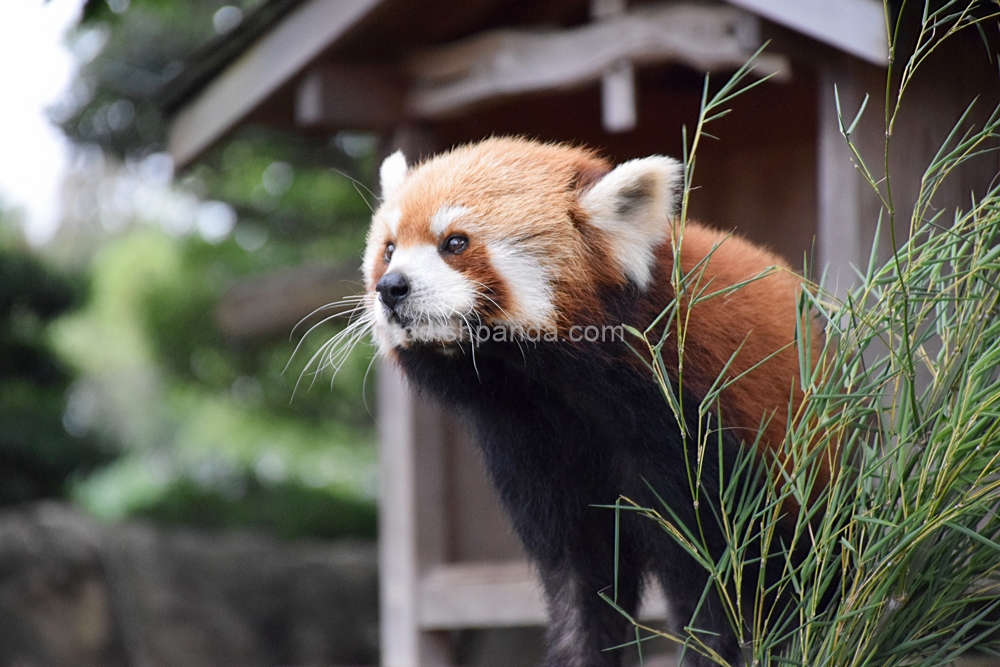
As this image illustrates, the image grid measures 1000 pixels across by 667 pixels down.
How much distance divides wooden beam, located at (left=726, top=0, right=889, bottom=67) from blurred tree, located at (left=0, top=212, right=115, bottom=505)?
4.87 meters

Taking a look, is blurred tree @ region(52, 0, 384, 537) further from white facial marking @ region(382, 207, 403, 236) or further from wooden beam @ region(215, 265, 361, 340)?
white facial marking @ region(382, 207, 403, 236)

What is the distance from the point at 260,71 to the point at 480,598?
2.29 metres

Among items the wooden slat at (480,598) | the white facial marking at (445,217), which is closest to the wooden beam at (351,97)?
the wooden slat at (480,598)

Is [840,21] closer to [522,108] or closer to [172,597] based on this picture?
[522,108]

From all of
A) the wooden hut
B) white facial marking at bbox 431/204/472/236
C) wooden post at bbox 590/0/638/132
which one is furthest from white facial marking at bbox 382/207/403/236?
wooden post at bbox 590/0/638/132

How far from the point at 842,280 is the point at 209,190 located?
17.5 ft

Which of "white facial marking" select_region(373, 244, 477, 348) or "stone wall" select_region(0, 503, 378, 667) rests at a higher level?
"white facial marking" select_region(373, 244, 477, 348)

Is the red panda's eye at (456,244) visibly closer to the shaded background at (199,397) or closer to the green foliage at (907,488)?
the green foliage at (907,488)

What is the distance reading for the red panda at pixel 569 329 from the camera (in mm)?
2074

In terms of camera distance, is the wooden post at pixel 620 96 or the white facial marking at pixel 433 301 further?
the wooden post at pixel 620 96

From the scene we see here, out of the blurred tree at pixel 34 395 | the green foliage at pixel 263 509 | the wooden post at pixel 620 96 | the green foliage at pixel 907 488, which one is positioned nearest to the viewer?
the green foliage at pixel 907 488

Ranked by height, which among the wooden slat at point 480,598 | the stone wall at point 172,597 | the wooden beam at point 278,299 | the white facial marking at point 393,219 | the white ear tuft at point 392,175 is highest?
the white ear tuft at point 392,175

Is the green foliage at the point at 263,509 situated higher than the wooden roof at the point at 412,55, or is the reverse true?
the wooden roof at the point at 412,55

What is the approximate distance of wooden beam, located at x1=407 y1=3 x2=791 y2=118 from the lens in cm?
329
